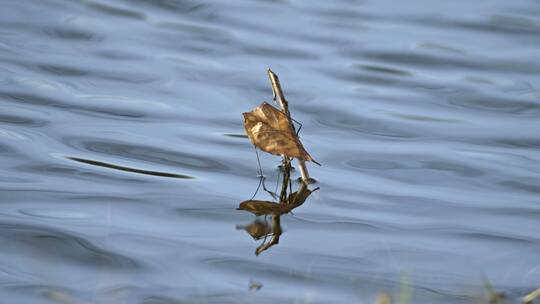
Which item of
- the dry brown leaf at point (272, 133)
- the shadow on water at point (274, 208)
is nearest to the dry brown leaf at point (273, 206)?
the shadow on water at point (274, 208)

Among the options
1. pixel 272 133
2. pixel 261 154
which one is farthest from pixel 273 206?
pixel 261 154

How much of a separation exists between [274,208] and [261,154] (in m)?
0.45

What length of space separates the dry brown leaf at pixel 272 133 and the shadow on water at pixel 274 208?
10 centimetres

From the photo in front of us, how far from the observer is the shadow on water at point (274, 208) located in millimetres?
2742

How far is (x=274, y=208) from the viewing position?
2.94 meters

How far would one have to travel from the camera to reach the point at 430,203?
10.0 feet

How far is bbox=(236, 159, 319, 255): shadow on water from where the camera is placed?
2742 millimetres

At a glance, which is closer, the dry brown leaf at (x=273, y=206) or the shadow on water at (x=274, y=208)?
the shadow on water at (x=274, y=208)

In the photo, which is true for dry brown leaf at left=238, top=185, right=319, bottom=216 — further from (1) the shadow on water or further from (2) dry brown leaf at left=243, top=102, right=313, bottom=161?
(2) dry brown leaf at left=243, top=102, right=313, bottom=161

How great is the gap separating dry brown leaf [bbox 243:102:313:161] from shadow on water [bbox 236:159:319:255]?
0.31 ft

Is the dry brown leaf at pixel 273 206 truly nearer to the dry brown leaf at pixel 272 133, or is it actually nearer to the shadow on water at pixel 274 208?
the shadow on water at pixel 274 208

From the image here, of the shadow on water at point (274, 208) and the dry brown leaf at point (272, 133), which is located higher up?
the dry brown leaf at point (272, 133)

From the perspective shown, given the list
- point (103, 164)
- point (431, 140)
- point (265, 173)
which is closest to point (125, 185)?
point (103, 164)

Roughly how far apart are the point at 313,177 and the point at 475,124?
2.98 ft
